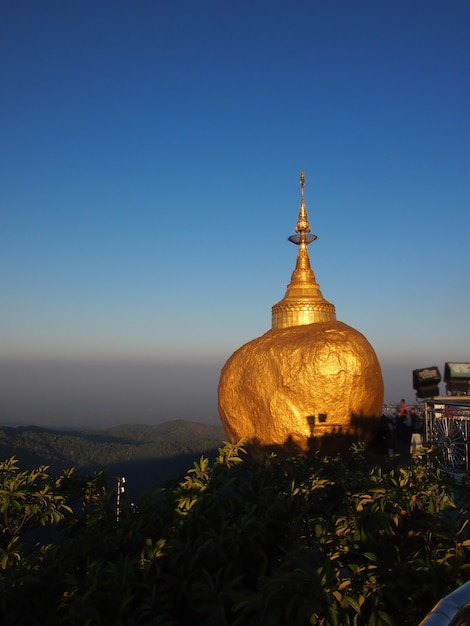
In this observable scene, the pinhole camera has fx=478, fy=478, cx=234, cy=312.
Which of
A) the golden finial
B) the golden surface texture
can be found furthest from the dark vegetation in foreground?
the golden finial

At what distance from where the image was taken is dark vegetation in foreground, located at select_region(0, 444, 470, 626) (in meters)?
2.82

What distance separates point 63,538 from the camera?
4.94 meters

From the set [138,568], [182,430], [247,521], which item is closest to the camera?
[138,568]

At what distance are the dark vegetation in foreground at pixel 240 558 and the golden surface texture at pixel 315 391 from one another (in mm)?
6918

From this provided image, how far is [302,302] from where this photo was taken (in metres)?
15.3

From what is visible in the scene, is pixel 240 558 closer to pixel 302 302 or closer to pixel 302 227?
pixel 302 302

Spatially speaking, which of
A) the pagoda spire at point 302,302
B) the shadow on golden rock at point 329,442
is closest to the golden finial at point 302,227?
the pagoda spire at point 302,302

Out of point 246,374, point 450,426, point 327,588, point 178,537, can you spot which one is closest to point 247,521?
point 178,537

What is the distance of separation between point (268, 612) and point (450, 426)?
27.1 ft

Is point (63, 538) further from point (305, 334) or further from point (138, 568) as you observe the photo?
point (305, 334)

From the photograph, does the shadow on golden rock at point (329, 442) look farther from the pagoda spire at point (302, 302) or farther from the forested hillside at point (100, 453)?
the forested hillside at point (100, 453)

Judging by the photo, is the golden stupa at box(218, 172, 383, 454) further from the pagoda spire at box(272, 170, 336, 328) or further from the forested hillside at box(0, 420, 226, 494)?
the forested hillside at box(0, 420, 226, 494)

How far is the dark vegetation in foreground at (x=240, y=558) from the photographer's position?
2.82 m

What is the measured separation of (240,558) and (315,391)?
8556 millimetres
